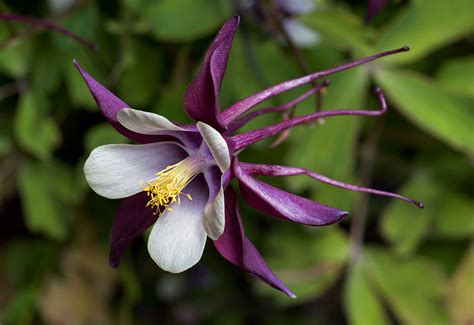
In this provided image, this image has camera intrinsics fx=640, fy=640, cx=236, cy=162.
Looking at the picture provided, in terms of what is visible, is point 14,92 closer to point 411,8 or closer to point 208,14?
point 208,14

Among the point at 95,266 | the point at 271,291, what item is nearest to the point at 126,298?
the point at 95,266

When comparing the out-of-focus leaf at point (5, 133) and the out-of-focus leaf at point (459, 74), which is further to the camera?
the out-of-focus leaf at point (5, 133)

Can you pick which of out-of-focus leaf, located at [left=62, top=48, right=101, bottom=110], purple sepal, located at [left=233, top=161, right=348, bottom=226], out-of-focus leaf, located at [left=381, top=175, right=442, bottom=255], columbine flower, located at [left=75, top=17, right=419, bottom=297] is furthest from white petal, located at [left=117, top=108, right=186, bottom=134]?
out-of-focus leaf, located at [left=381, top=175, right=442, bottom=255]

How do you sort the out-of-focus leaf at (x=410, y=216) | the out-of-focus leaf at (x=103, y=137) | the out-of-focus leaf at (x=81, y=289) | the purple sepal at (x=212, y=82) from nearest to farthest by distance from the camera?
the purple sepal at (x=212, y=82) < the out-of-focus leaf at (x=103, y=137) < the out-of-focus leaf at (x=410, y=216) < the out-of-focus leaf at (x=81, y=289)

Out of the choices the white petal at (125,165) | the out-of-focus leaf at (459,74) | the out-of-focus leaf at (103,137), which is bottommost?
the out-of-focus leaf at (103,137)

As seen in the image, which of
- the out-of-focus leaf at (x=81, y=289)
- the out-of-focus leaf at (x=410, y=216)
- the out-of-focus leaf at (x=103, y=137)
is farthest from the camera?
the out-of-focus leaf at (x=81, y=289)

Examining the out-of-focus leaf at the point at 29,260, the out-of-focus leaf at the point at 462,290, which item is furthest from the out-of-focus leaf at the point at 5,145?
the out-of-focus leaf at the point at 462,290

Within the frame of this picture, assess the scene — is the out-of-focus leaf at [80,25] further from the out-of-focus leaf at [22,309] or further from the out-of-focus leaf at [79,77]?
the out-of-focus leaf at [22,309]

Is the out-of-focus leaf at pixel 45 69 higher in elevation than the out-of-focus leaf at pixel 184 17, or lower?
lower

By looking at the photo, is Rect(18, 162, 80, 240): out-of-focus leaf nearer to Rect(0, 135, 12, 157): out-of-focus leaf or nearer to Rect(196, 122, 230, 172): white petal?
Rect(0, 135, 12, 157): out-of-focus leaf
